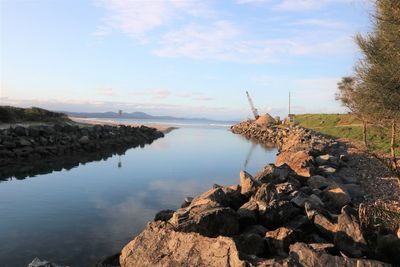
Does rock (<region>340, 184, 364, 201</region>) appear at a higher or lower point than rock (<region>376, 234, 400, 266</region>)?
lower

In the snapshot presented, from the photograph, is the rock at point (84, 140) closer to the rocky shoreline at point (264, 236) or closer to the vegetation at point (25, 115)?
the vegetation at point (25, 115)

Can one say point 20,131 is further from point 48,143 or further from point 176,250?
point 176,250

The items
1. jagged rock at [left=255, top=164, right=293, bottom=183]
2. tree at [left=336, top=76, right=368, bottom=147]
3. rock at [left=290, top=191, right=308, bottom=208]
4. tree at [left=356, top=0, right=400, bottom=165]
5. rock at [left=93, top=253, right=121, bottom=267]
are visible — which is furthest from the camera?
tree at [left=336, top=76, right=368, bottom=147]

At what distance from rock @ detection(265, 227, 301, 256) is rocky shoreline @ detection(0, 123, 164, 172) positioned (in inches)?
857

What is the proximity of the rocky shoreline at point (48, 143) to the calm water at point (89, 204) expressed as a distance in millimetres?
5120

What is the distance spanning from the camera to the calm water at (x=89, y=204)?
11945mm

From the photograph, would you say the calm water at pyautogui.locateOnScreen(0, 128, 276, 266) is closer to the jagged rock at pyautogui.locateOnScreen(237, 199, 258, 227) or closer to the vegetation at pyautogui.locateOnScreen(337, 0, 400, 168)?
the jagged rock at pyautogui.locateOnScreen(237, 199, 258, 227)

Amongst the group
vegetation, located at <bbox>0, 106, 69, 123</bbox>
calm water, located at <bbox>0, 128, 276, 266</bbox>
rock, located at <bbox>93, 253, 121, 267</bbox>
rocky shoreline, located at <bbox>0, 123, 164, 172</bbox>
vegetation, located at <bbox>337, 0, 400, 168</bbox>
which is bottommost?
calm water, located at <bbox>0, 128, 276, 266</bbox>

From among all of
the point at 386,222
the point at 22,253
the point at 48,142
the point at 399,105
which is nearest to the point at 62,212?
the point at 22,253

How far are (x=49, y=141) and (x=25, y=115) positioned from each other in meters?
17.8

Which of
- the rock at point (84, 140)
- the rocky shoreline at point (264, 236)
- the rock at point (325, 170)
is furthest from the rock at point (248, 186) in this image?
the rock at point (84, 140)

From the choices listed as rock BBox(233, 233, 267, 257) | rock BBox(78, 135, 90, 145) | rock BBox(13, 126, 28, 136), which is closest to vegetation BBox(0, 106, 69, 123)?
rock BBox(78, 135, 90, 145)

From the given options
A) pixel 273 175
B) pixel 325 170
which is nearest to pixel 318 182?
pixel 273 175

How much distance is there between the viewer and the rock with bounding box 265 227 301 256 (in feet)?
28.8
